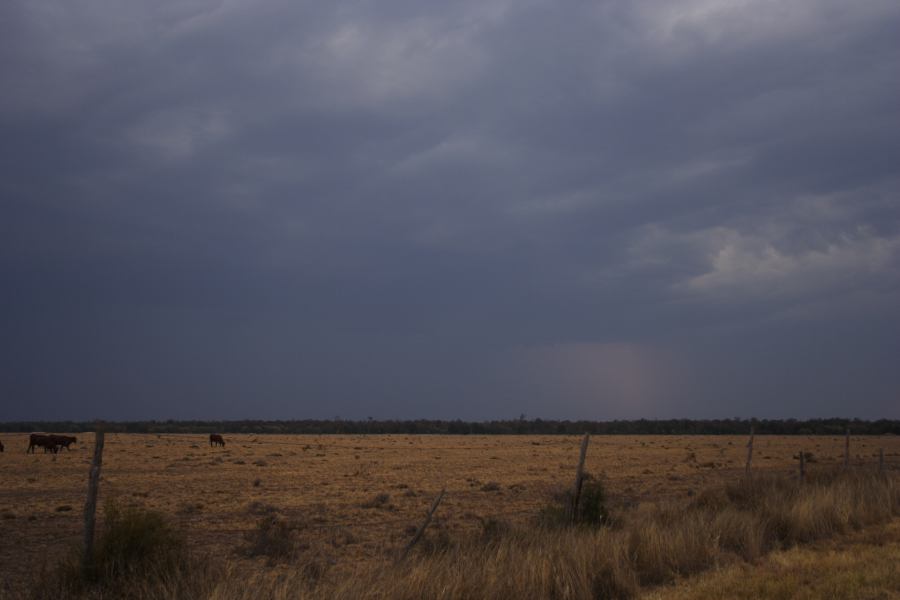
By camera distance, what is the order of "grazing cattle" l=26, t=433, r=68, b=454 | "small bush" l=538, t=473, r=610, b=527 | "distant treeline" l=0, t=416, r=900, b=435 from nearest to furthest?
"small bush" l=538, t=473, r=610, b=527 → "grazing cattle" l=26, t=433, r=68, b=454 → "distant treeline" l=0, t=416, r=900, b=435

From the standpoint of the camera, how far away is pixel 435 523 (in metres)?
18.1

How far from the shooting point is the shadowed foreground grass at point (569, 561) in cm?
826

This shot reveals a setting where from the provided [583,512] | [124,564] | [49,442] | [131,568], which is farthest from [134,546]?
[49,442]

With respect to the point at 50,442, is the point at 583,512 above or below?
above

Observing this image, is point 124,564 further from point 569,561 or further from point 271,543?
point 569,561

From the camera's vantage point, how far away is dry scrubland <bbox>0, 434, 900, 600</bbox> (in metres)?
9.20

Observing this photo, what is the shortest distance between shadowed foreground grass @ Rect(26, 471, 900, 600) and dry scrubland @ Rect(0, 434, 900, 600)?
0.03 meters

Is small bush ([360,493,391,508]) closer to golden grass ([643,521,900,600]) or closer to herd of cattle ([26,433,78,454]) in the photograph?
golden grass ([643,521,900,600])

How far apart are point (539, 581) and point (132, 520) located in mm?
5586

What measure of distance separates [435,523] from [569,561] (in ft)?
28.0

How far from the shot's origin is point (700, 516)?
13.2m

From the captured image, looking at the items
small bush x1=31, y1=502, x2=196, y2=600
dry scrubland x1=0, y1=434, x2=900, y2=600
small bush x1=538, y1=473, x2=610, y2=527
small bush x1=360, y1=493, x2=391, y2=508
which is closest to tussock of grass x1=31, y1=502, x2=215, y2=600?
small bush x1=31, y1=502, x2=196, y2=600

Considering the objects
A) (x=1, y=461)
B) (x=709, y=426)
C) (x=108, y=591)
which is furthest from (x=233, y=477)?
(x=709, y=426)

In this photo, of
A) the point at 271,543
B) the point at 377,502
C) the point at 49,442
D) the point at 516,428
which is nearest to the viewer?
the point at 271,543
